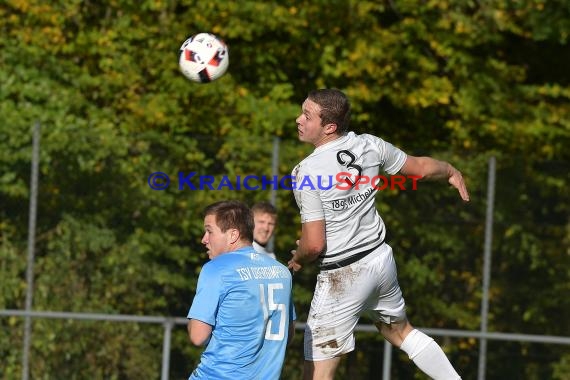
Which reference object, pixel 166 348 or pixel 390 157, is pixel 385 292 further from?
pixel 166 348

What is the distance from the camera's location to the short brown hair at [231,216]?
18.7 feet

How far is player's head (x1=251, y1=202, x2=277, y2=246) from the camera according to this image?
8.63 m

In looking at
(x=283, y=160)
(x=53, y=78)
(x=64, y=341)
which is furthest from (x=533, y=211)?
(x=53, y=78)

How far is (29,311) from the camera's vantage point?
420 inches

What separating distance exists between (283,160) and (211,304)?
574 cm

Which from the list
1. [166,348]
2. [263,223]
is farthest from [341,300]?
[166,348]

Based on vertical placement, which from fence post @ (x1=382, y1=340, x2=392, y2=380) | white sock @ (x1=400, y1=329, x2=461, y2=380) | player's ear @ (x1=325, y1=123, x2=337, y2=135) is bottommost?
fence post @ (x1=382, y1=340, x2=392, y2=380)

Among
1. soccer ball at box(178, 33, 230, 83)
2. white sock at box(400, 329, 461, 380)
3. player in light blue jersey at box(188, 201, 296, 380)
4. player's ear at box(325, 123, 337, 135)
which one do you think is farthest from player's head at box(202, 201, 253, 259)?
soccer ball at box(178, 33, 230, 83)

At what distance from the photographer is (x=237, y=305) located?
557 centimetres

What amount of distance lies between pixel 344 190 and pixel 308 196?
0.24 m

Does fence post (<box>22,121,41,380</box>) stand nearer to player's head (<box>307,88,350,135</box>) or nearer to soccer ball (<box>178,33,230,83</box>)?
soccer ball (<box>178,33,230,83</box>)

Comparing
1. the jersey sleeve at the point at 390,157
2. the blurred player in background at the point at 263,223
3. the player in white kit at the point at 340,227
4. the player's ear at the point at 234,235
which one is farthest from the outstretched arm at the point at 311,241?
the blurred player in background at the point at 263,223

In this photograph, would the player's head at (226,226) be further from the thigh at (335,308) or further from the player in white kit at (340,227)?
the thigh at (335,308)

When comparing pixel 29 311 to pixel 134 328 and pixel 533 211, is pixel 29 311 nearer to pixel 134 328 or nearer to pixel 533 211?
pixel 134 328
